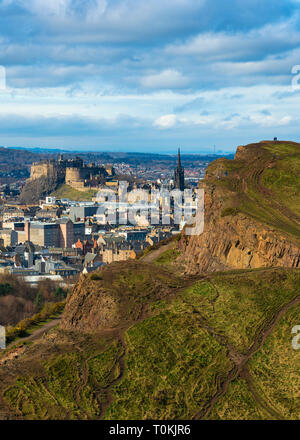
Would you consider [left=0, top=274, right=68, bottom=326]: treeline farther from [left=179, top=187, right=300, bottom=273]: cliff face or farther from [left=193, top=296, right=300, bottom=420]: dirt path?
[left=193, top=296, right=300, bottom=420]: dirt path

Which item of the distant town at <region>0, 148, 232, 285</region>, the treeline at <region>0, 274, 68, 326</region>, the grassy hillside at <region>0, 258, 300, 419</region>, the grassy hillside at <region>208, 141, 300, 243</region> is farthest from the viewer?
the distant town at <region>0, 148, 232, 285</region>

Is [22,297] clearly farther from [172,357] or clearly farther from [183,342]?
[172,357]

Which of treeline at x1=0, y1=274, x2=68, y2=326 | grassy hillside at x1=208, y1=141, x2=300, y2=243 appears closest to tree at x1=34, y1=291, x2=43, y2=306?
treeline at x1=0, y1=274, x2=68, y2=326

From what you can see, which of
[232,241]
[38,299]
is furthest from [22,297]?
[232,241]

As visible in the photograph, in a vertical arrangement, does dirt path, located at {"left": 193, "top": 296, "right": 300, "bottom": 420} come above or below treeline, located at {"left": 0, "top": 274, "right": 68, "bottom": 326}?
above

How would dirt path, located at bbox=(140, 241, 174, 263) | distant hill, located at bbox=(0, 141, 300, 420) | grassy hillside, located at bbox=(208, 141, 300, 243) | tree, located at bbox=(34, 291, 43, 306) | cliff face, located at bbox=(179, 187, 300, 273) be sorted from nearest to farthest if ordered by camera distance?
1. distant hill, located at bbox=(0, 141, 300, 420)
2. cliff face, located at bbox=(179, 187, 300, 273)
3. grassy hillside, located at bbox=(208, 141, 300, 243)
4. dirt path, located at bbox=(140, 241, 174, 263)
5. tree, located at bbox=(34, 291, 43, 306)

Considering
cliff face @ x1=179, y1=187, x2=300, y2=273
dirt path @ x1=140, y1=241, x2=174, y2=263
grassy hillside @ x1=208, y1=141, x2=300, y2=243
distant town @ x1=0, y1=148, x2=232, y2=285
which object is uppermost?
grassy hillside @ x1=208, y1=141, x2=300, y2=243

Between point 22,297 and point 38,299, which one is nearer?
point 38,299
